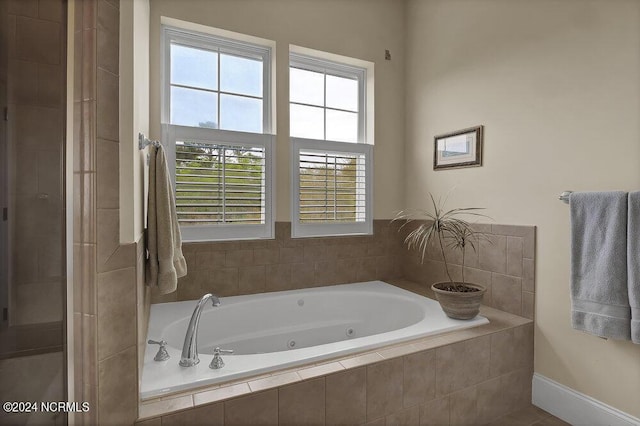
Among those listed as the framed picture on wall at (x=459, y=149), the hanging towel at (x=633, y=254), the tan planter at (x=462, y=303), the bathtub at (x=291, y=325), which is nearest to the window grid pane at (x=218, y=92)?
the bathtub at (x=291, y=325)

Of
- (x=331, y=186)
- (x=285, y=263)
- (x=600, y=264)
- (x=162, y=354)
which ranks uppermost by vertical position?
(x=331, y=186)

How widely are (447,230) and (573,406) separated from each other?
1.21m

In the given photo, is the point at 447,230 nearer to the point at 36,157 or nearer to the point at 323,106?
the point at 323,106

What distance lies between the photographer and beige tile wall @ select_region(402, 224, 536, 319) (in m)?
2.12

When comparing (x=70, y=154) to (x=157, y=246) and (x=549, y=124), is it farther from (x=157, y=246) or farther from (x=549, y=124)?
(x=549, y=124)

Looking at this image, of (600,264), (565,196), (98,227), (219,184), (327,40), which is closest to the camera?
(98,227)

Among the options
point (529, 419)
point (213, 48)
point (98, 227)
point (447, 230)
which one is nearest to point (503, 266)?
point (447, 230)

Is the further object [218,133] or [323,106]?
[323,106]

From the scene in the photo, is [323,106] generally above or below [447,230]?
above

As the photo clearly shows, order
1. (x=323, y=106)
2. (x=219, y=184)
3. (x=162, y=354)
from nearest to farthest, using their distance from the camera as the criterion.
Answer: (x=162, y=354), (x=219, y=184), (x=323, y=106)

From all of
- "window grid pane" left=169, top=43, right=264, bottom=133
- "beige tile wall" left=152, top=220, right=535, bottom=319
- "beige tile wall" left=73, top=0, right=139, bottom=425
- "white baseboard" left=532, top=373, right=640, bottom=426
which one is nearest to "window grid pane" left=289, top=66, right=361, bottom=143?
"window grid pane" left=169, top=43, right=264, bottom=133

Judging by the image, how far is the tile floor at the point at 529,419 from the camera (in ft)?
6.21

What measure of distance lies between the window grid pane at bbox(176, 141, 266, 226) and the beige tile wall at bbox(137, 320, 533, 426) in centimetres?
136

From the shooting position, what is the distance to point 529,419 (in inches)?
76.0
